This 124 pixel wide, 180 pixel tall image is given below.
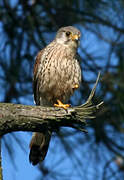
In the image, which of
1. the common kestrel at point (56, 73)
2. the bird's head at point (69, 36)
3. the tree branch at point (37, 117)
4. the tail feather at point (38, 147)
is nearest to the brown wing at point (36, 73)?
the common kestrel at point (56, 73)

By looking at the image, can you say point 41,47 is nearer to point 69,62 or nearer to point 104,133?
point 69,62

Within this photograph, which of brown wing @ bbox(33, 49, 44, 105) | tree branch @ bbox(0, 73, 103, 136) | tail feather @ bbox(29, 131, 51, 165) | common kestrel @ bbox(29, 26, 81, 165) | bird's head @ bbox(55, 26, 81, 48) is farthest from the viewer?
bird's head @ bbox(55, 26, 81, 48)

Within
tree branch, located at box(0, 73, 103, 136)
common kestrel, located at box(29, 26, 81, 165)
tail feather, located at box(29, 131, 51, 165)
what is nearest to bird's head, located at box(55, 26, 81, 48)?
common kestrel, located at box(29, 26, 81, 165)

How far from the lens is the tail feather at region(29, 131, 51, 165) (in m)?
3.20

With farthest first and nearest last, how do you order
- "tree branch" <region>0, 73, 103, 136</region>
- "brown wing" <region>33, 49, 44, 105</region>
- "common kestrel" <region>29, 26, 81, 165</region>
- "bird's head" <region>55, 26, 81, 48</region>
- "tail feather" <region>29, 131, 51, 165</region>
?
"bird's head" <region>55, 26, 81, 48</region>
"brown wing" <region>33, 49, 44, 105</region>
"common kestrel" <region>29, 26, 81, 165</region>
"tail feather" <region>29, 131, 51, 165</region>
"tree branch" <region>0, 73, 103, 136</region>

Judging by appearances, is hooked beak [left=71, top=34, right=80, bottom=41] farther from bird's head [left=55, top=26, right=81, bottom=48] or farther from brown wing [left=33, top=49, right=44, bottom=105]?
brown wing [left=33, top=49, right=44, bottom=105]

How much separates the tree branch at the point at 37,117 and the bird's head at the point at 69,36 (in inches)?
52.0

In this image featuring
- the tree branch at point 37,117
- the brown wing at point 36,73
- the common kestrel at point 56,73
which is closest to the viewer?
the tree branch at point 37,117

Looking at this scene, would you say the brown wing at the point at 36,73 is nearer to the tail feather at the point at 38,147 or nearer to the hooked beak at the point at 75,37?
the hooked beak at the point at 75,37

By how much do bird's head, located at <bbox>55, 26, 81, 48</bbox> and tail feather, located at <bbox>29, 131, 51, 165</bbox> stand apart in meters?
0.92

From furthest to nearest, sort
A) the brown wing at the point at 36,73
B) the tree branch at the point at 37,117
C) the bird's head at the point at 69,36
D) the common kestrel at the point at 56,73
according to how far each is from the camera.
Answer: the bird's head at the point at 69,36, the brown wing at the point at 36,73, the common kestrel at the point at 56,73, the tree branch at the point at 37,117

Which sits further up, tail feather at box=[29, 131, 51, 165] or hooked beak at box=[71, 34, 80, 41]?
hooked beak at box=[71, 34, 80, 41]

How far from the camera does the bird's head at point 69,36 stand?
389 cm

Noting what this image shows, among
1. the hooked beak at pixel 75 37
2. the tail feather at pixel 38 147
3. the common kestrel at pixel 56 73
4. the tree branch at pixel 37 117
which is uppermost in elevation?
the hooked beak at pixel 75 37
